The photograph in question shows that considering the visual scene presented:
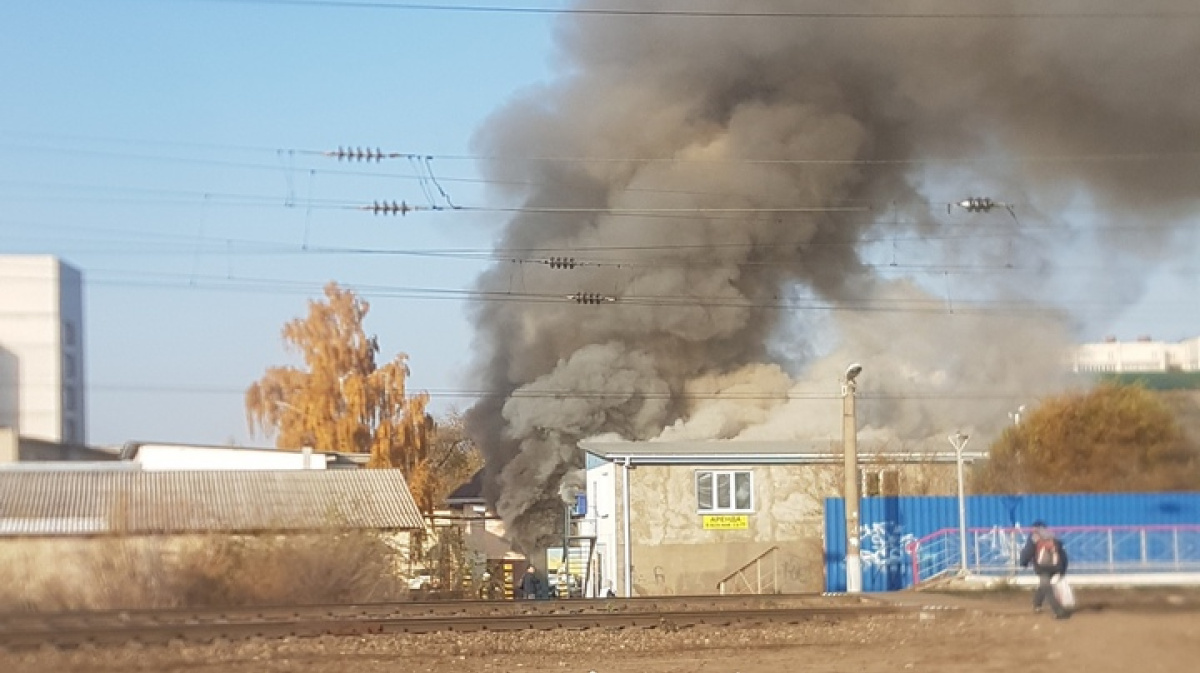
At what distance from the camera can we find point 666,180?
163 feet

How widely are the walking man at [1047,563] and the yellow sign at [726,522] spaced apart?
16.6 metres

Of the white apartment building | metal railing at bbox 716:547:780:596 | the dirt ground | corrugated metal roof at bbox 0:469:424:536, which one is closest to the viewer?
the white apartment building

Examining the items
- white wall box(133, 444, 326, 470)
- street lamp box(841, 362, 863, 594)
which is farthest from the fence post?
white wall box(133, 444, 326, 470)

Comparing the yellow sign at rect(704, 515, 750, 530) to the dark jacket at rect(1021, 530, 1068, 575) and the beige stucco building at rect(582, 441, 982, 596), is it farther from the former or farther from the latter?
the dark jacket at rect(1021, 530, 1068, 575)

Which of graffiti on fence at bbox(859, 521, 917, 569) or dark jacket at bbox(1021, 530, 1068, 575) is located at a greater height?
dark jacket at bbox(1021, 530, 1068, 575)

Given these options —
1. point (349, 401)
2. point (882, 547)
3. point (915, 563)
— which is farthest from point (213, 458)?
point (915, 563)

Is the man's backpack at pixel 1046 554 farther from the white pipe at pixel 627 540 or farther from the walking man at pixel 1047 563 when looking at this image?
the white pipe at pixel 627 540

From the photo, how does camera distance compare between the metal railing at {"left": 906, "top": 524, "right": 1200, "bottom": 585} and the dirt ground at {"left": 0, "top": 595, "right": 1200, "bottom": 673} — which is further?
the metal railing at {"left": 906, "top": 524, "right": 1200, "bottom": 585}

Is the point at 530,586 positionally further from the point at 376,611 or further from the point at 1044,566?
the point at 1044,566

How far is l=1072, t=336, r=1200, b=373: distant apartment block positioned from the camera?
2631cm

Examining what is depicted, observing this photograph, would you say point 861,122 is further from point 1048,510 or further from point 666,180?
point 1048,510

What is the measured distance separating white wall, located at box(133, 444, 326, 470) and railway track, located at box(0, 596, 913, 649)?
1647 cm

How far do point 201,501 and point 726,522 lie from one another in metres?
12.8

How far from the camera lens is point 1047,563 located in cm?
1659
